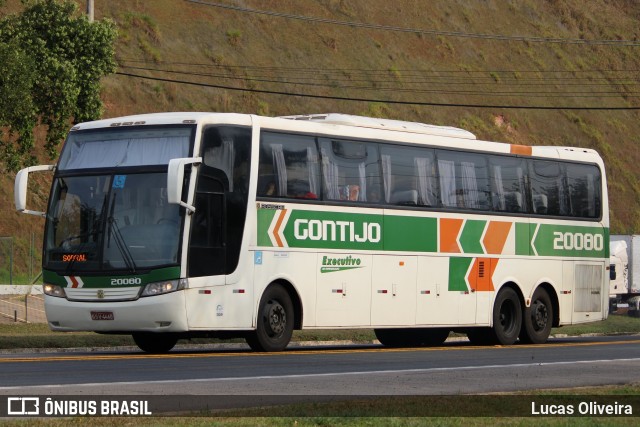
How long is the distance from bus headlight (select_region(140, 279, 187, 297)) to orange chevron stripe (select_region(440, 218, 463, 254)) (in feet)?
21.6

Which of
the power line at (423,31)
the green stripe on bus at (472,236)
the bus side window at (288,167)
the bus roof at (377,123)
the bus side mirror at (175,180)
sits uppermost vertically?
the power line at (423,31)

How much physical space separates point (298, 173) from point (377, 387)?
810cm

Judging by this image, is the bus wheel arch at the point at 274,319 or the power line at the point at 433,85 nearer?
the bus wheel arch at the point at 274,319

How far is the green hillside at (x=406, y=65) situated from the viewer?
6538cm

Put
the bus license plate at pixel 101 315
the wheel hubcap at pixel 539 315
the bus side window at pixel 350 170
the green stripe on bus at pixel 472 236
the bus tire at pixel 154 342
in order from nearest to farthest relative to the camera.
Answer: the bus license plate at pixel 101 315 < the bus tire at pixel 154 342 < the bus side window at pixel 350 170 < the green stripe on bus at pixel 472 236 < the wheel hubcap at pixel 539 315

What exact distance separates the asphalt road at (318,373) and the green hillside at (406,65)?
1273 inches

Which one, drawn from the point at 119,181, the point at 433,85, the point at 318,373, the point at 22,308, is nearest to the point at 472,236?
the point at 119,181

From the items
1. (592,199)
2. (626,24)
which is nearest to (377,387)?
(592,199)

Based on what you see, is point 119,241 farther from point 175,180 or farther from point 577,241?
point 577,241

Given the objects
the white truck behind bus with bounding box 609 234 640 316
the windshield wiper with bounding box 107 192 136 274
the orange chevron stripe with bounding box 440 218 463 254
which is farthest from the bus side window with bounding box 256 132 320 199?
the white truck behind bus with bounding box 609 234 640 316

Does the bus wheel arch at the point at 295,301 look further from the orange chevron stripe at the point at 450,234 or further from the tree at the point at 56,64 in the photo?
the tree at the point at 56,64

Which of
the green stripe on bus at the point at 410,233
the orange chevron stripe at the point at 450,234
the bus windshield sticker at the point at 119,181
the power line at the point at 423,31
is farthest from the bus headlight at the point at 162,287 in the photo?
the power line at the point at 423,31

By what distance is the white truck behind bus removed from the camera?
48188mm

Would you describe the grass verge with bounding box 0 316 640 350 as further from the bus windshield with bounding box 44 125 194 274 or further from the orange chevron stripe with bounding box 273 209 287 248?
the orange chevron stripe with bounding box 273 209 287 248
